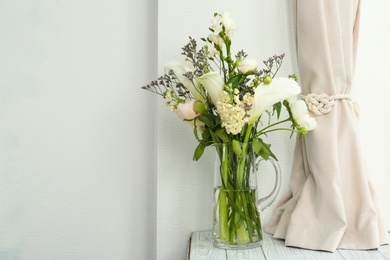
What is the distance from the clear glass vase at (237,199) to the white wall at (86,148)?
0.42 m

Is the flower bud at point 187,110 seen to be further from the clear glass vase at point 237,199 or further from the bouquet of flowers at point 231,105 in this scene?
the clear glass vase at point 237,199

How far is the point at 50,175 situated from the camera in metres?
1.77

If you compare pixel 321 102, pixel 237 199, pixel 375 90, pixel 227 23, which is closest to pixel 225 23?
pixel 227 23

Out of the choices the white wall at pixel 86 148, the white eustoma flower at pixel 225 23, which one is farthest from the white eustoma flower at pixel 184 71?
the white wall at pixel 86 148

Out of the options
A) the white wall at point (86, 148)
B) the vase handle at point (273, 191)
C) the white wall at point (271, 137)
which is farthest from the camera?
the white wall at point (86, 148)

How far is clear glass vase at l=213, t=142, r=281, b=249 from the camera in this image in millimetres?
1387

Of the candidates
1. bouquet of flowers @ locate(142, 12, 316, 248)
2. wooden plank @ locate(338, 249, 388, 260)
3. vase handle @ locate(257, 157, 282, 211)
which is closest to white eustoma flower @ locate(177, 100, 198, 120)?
bouquet of flowers @ locate(142, 12, 316, 248)

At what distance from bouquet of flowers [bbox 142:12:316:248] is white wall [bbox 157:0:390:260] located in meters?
0.20

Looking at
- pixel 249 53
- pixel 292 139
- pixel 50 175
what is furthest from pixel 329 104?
pixel 50 175

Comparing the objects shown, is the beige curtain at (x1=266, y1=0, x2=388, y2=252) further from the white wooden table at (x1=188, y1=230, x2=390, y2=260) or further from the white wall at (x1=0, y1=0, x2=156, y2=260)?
the white wall at (x1=0, y1=0, x2=156, y2=260)

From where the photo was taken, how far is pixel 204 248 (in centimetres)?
143

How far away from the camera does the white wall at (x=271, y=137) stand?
1.61 meters

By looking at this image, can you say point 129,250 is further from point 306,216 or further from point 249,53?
point 249,53

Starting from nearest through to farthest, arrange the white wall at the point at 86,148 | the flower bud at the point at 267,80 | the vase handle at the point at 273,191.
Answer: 1. the flower bud at the point at 267,80
2. the vase handle at the point at 273,191
3. the white wall at the point at 86,148
